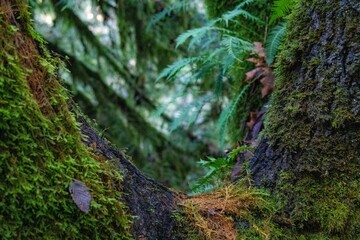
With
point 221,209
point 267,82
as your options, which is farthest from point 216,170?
point 267,82

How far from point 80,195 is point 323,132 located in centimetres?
85

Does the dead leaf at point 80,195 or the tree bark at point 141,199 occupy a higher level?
the dead leaf at point 80,195

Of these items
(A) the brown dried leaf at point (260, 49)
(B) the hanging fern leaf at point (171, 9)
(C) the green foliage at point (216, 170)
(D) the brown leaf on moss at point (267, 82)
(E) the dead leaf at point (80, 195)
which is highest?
(B) the hanging fern leaf at point (171, 9)

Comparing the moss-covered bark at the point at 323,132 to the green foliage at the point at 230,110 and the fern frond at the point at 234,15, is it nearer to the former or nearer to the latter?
the fern frond at the point at 234,15

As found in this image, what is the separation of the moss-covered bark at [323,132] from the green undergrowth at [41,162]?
622 millimetres

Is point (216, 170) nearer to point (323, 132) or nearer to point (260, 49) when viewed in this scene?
point (323, 132)

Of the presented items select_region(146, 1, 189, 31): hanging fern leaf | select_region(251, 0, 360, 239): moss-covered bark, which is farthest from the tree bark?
select_region(146, 1, 189, 31): hanging fern leaf

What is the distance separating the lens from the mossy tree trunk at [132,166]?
1.06 m

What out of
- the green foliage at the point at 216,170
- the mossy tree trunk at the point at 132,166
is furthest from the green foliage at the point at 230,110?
the mossy tree trunk at the point at 132,166

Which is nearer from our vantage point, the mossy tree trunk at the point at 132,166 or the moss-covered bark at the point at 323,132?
the mossy tree trunk at the point at 132,166

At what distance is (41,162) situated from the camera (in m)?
1.09

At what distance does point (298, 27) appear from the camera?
1583mm

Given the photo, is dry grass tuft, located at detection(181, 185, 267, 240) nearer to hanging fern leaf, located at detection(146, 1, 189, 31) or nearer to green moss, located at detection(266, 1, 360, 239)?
green moss, located at detection(266, 1, 360, 239)

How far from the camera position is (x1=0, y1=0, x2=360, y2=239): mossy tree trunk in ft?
3.48
